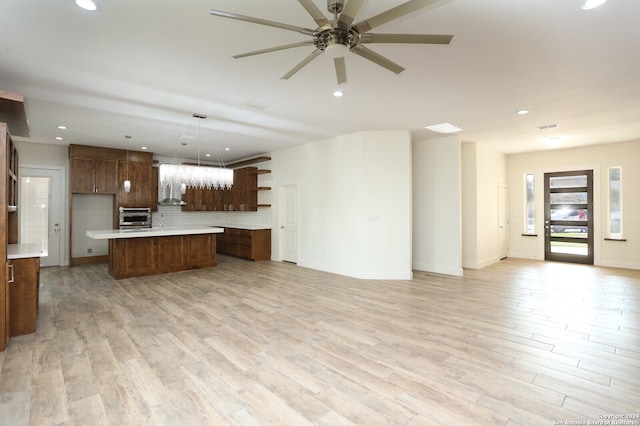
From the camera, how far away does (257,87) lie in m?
3.83

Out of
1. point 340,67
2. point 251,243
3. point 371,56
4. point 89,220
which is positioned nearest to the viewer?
point 371,56

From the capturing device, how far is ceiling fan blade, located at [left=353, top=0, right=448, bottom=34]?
1.67 meters

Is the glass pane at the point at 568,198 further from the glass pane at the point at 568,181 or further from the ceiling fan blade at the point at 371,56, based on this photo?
the ceiling fan blade at the point at 371,56

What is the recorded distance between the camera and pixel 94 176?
7.35m

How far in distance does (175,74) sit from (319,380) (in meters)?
3.48

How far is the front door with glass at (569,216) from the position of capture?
7598 mm

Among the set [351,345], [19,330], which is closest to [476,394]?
[351,345]

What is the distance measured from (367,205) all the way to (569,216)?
576cm

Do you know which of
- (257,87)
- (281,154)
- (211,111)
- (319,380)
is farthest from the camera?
(281,154)

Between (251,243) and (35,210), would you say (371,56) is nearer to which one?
(251,243)

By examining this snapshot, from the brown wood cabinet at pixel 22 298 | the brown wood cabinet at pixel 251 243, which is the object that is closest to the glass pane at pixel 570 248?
the brown wood cabinet at pixel 251 243

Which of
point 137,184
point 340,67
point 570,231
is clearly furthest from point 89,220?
point 570,231

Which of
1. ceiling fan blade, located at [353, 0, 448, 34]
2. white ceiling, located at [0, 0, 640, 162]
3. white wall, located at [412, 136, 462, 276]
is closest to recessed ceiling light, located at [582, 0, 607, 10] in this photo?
white ceiling, located at [0, 0, 640, 162]

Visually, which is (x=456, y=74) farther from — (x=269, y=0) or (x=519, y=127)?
(x=519, y=127)
